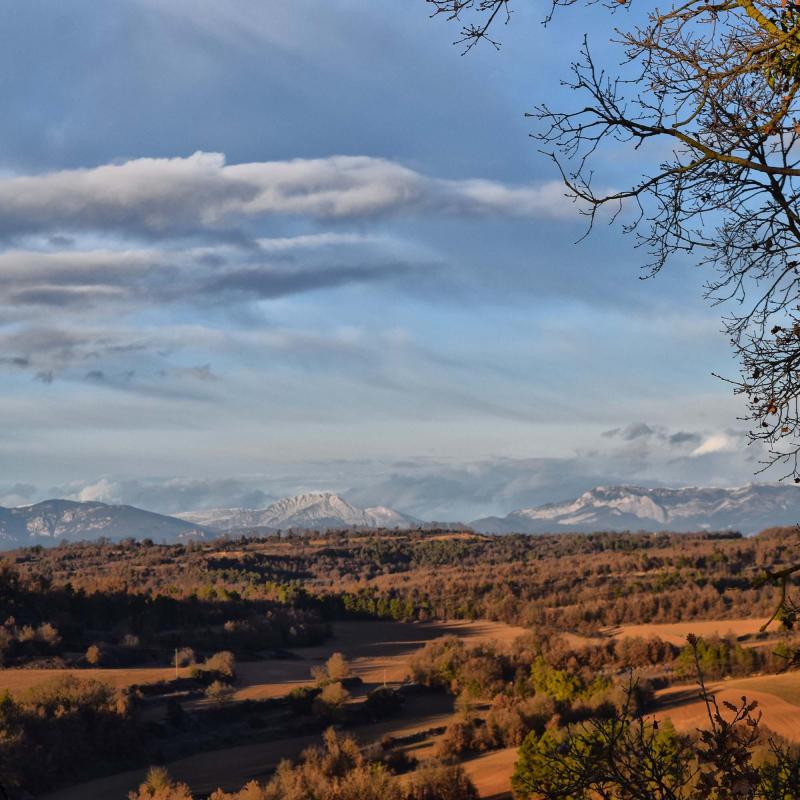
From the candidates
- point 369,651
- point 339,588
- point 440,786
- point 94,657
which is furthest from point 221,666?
point 339,588

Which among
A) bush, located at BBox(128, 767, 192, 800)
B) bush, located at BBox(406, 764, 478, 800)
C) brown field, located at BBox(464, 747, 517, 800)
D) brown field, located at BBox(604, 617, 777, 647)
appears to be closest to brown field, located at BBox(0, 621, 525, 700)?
brown field, located at BBox(604, 617, 777, 647)

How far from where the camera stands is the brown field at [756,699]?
3102cm

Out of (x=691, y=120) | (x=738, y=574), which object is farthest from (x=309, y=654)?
(x=691, y=120)

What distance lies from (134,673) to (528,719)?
2045cm

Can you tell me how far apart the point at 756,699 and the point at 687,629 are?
Result: 26825 mm

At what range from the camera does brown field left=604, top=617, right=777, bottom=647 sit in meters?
56.5

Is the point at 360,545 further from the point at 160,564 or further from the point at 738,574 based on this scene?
the point at 738,574

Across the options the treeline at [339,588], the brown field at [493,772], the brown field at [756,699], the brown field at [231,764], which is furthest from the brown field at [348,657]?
the brown field at [756,699]

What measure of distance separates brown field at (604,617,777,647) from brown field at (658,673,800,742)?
15143 mm

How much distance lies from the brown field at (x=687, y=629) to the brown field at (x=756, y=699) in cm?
1514

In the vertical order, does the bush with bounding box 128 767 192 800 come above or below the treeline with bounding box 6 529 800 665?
below

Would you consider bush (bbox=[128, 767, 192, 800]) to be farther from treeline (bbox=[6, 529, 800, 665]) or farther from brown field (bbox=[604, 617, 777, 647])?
brown field (bbox=[604, 617, 777, 647])

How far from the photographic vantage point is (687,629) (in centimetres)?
6069

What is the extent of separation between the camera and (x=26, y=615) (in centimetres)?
5231
